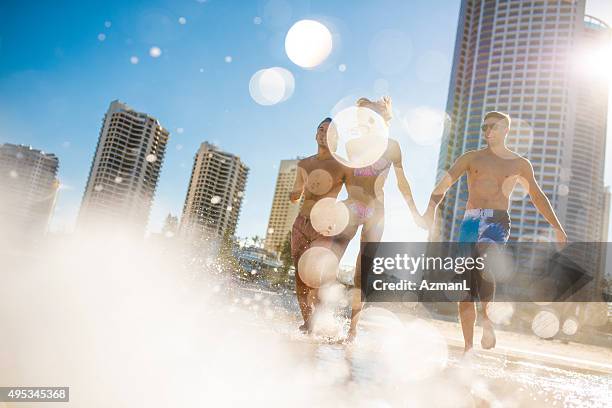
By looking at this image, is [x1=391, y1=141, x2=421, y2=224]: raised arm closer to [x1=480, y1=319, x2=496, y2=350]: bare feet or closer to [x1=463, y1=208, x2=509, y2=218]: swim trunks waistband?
[x1=463, y1=208, x2=509, y2=218]: swim trunks waistband

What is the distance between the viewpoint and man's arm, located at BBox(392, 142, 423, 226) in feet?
16.0

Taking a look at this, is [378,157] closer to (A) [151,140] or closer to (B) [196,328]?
(B) [196,328]

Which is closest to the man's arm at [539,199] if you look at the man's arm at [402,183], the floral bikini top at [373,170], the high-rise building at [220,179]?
the man's arm at [402,183]

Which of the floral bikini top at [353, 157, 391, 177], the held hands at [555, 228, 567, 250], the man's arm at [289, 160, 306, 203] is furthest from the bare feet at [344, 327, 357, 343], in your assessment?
the held hands at [555, 228, 567, 250]

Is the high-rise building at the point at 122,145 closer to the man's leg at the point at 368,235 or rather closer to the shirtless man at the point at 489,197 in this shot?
the man's leg at the point at 368,235

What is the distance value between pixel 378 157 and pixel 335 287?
1495 mm

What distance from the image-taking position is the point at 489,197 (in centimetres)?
429

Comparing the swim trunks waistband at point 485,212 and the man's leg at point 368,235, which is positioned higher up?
the swim trunks waistband at point 485,212

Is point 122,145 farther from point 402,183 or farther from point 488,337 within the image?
point 488,337

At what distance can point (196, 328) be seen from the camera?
3844mm

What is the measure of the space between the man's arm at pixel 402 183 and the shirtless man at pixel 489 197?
0.32 m

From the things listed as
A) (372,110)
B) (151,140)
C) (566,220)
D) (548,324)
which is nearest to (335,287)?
(372,110)

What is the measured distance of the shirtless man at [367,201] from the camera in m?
4.60

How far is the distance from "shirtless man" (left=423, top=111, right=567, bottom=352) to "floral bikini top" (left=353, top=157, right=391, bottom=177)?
0.66 m
